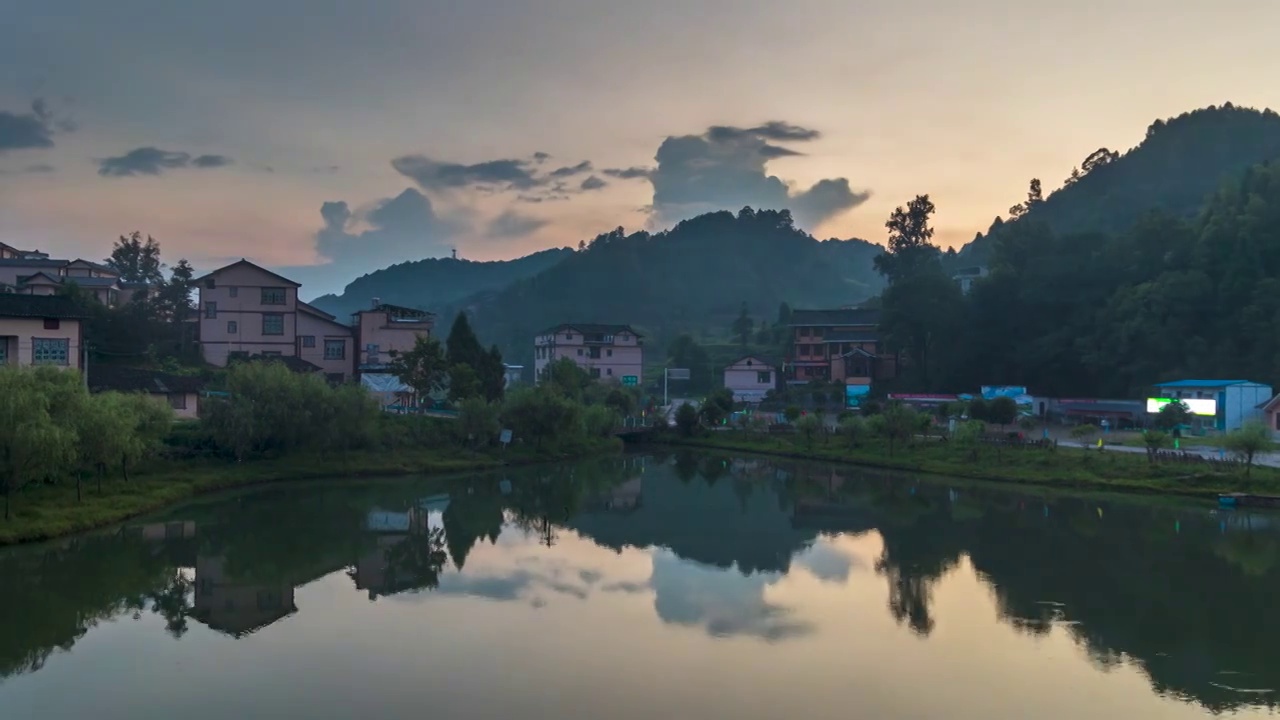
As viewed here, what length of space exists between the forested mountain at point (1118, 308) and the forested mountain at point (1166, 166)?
2290 cm

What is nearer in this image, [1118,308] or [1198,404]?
[1198,404]

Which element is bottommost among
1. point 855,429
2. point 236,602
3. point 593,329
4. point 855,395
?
point 236,602

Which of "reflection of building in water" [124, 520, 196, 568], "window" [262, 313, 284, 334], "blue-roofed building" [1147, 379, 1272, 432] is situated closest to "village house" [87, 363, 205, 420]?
"window" [262, 313, 284, 334]

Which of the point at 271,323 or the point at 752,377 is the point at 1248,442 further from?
the point at 271,323

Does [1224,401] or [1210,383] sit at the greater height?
[1210,383]

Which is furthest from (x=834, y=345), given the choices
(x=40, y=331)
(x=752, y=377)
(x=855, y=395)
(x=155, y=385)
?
(x=40, y=331)

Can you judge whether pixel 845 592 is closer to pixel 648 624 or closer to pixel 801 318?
pixel 648 624

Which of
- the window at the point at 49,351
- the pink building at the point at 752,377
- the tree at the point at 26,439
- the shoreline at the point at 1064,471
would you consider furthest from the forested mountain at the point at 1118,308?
the tree at the point at 26,439

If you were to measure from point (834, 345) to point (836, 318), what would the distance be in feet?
6.33

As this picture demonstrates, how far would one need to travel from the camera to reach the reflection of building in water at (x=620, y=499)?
25859mm

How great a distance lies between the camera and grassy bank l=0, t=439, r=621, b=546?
18.6 meters

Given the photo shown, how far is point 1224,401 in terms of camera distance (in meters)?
30.8

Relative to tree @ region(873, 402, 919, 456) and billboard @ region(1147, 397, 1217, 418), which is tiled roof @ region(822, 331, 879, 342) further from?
billboard @ region(1147, 397, 1217, 418)

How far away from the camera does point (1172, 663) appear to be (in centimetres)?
1184
